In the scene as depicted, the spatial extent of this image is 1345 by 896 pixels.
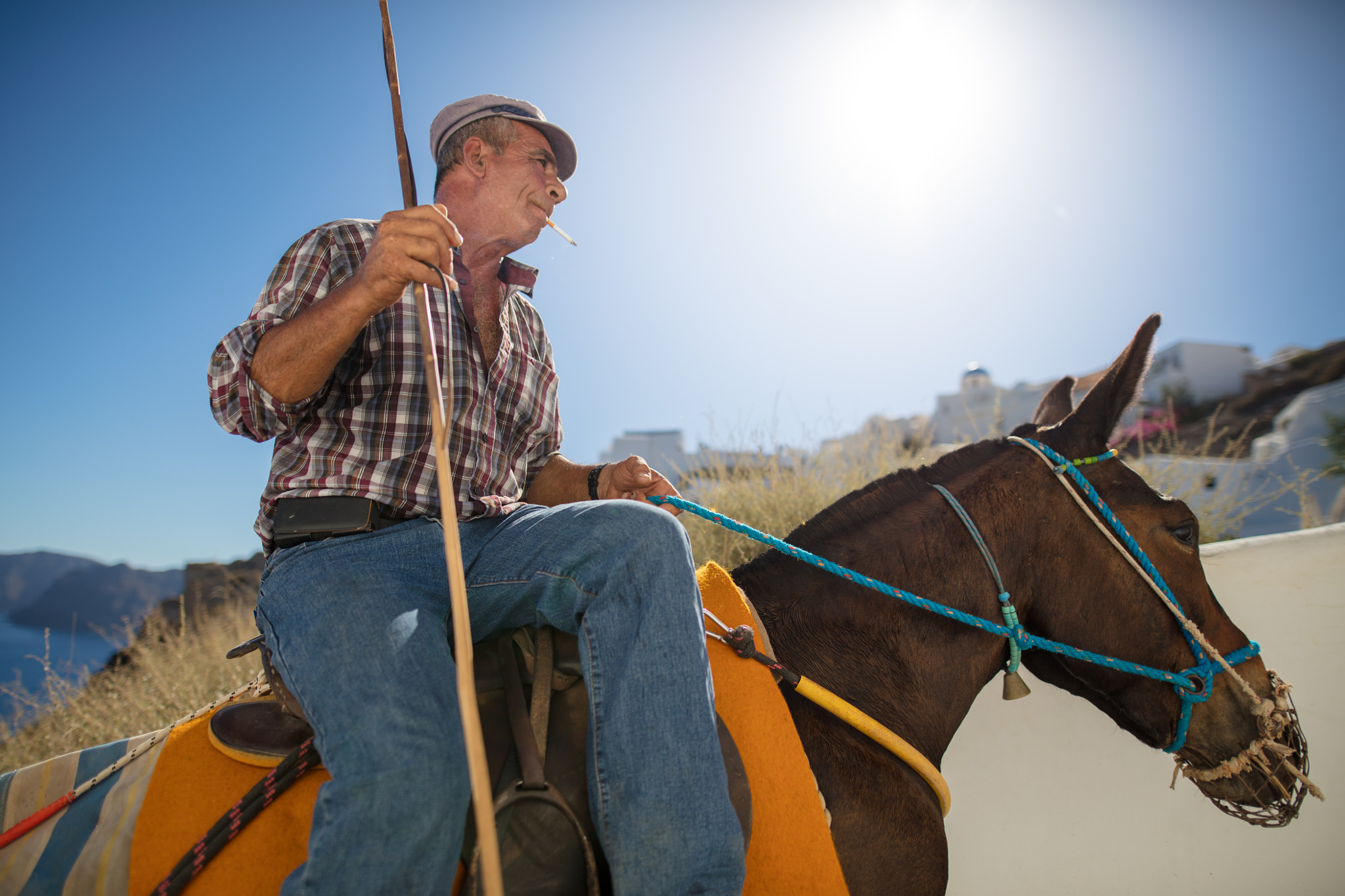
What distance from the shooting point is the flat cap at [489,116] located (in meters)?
1.75

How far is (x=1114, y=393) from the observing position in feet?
5.69

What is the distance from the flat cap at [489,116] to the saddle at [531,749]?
154cm

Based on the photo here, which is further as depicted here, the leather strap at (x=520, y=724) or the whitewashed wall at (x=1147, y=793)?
the whitewashed wall at (x=1147, y=793)

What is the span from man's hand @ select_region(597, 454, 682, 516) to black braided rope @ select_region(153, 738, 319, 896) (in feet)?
3.57

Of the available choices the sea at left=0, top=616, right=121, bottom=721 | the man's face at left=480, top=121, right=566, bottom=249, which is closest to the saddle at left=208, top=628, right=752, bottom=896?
the man's face at left=480, top=121, right=566, bottom=249

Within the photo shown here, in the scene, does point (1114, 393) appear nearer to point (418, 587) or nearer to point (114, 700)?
point (418, 587)

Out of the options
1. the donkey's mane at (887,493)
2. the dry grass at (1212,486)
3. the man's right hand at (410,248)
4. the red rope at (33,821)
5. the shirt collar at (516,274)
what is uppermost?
the shirt collar at (516,274)

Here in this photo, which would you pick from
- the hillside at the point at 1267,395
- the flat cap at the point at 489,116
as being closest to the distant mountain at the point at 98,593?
the flat cap at the point at 489,116

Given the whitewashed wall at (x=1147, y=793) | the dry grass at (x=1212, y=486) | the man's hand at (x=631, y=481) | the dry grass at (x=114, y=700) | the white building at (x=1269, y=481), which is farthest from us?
the white building at (x=1269, y=481)

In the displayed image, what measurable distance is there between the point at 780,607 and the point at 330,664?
1101 millimetres

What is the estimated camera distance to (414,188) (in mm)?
1198

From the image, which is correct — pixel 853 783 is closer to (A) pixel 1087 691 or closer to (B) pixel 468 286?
(A) pixel 1087 691

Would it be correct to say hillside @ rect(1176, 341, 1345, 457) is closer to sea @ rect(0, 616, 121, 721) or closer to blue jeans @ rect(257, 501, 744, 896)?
blue jeans @ rect(257, 501, 744, 896)

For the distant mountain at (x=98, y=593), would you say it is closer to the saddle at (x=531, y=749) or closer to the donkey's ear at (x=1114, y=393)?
the saddle at (x=531, y=749)
